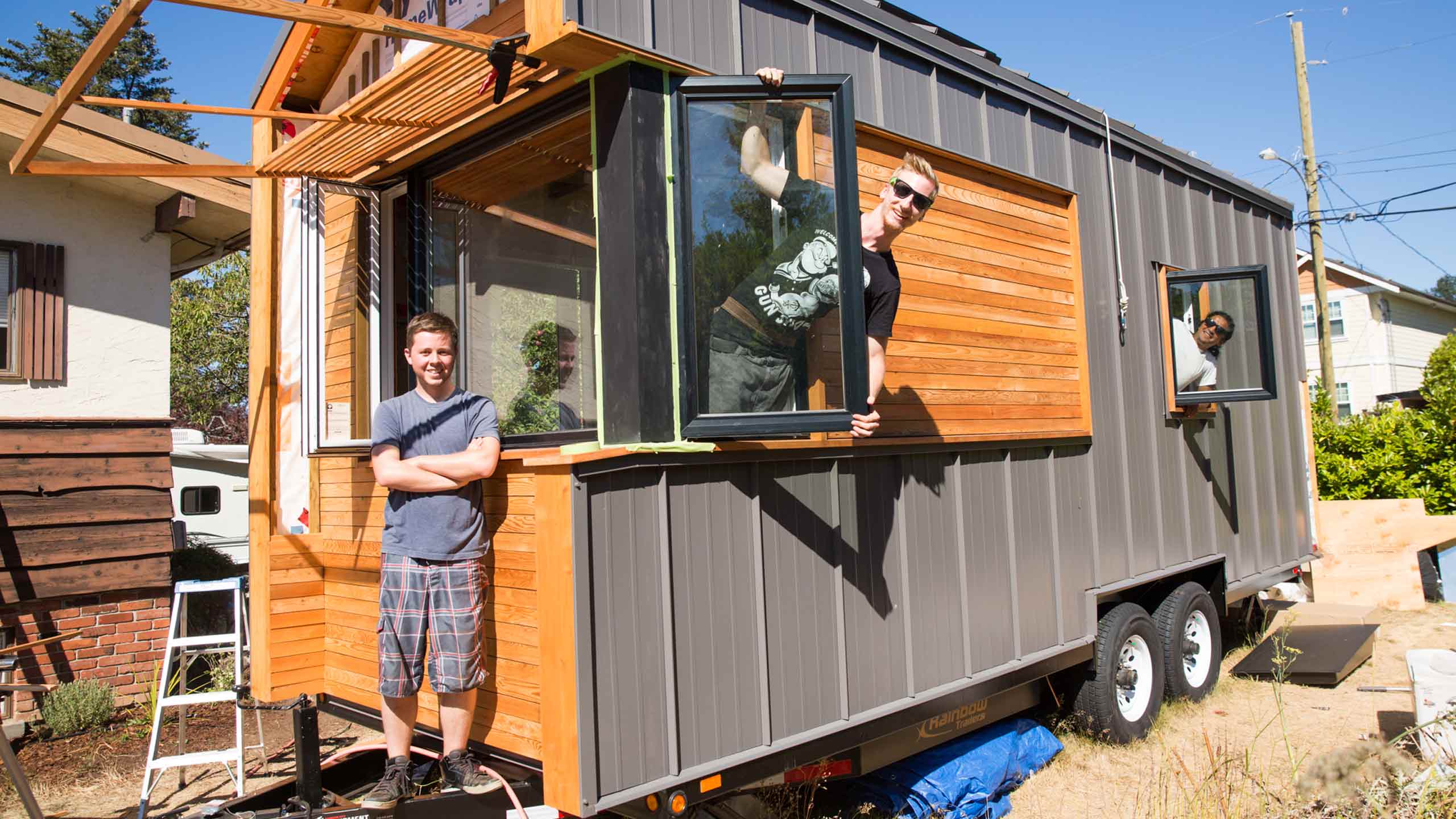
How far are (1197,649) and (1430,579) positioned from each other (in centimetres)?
548

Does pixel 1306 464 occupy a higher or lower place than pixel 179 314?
lower

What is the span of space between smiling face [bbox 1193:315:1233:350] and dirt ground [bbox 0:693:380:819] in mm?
6002

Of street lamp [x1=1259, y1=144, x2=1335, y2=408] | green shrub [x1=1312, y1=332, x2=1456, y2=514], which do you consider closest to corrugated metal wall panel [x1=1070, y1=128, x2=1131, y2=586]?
green shrub [x1=1312, y1=332, x2=1456, y2=514]

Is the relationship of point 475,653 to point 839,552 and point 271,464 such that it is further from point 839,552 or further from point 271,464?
point 271,464

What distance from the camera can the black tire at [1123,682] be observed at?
5.30 m

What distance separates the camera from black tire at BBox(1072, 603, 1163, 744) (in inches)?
209

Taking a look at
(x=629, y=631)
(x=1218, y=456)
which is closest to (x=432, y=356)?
(x=629, y=631)

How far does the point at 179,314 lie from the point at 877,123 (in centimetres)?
2052

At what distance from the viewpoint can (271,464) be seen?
4582 millimetres

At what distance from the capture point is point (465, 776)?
10.4 feet

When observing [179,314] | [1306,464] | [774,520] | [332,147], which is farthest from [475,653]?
[179,314]

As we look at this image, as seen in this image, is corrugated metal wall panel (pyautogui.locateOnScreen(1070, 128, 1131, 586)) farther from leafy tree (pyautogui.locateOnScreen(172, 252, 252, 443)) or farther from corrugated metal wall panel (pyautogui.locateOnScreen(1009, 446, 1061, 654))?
leafy tree (pyautogui.locateOnScreen(172, 252, 252, 443))

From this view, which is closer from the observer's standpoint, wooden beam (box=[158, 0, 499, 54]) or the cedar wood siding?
wooden beam (box=[158, 0, 499, 54])

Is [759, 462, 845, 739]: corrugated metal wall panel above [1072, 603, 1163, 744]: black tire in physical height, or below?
above
